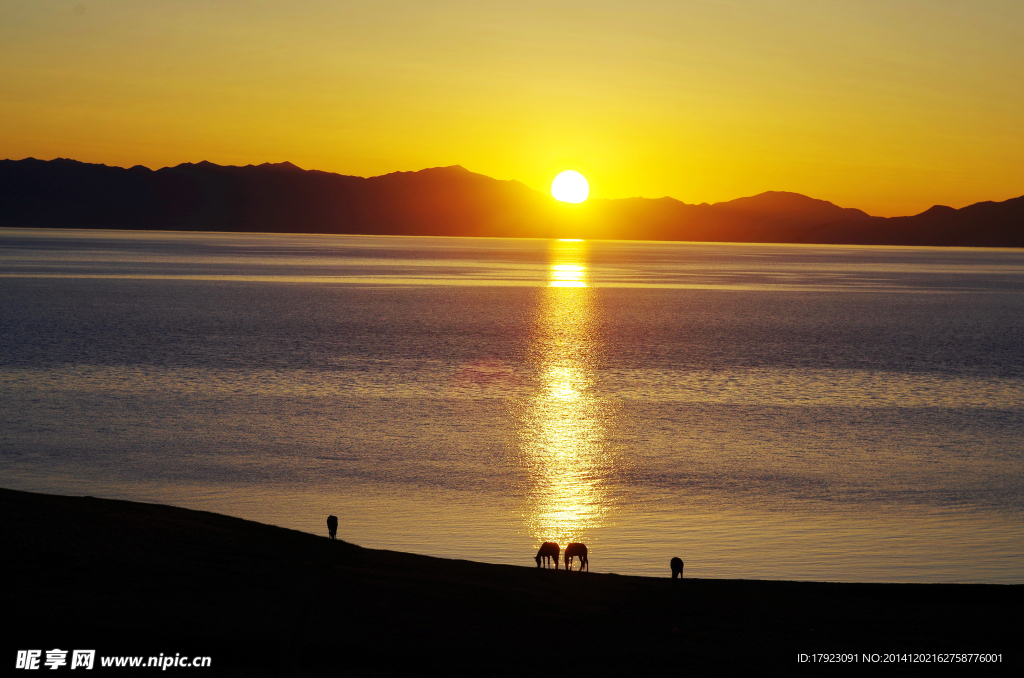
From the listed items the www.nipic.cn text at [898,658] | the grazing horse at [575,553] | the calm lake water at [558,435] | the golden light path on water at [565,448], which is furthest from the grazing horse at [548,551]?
the www.nipic.cn text at [898,658]

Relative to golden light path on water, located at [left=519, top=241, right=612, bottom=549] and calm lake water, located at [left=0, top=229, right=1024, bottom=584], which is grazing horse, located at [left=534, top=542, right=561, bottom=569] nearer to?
calm lake water, located at [left=0, top=229, right=1024, bottom=584]

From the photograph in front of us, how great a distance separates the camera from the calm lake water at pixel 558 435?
70.1 feet

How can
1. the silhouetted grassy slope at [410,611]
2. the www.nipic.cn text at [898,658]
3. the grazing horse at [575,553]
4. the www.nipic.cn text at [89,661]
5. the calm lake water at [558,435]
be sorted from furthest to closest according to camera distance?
the calm lake water at [558,435]
the grazing horse at [575,553]
the www.nipic.cn text at [898,658]
the silhouetted grassy slope at [410,611]
the www.nipic.cn text at [89,661]

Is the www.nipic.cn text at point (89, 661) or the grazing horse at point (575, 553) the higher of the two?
the grazing horse at point (575, 553)

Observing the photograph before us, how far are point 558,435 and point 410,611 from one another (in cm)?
1923

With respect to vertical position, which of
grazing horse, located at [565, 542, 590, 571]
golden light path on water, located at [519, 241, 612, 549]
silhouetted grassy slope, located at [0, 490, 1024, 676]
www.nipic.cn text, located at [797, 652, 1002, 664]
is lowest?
www.nipic.cn text, located at [797, 652, 1002, 664]

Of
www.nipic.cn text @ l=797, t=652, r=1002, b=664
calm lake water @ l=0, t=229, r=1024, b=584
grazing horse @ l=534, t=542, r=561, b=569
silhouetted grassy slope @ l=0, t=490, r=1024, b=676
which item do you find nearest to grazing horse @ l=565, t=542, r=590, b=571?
grazing horse @ l=534, t=542, r=561, b=569

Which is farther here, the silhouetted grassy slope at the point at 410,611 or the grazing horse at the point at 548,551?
the grazing horse at the point at 548,551

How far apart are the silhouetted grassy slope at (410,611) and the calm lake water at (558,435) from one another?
10.3ft

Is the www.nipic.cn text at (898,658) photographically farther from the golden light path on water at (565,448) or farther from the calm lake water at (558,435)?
the golden light path on water at (565,448)

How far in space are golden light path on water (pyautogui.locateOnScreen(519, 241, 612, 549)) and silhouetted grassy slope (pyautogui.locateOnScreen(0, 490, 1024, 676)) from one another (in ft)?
16.8

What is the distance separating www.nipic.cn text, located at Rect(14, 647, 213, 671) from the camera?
10.6m

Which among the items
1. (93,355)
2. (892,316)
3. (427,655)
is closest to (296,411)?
(93,355)

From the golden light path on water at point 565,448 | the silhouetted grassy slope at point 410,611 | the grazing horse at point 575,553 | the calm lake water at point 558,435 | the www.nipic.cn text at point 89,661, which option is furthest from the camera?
the golden light path on water at point 565,448
